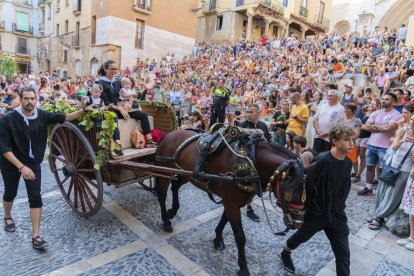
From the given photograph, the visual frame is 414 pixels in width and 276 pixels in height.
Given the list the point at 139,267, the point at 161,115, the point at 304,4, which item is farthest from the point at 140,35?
the point at 139,267

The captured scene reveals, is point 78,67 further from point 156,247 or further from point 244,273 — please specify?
point 244,273

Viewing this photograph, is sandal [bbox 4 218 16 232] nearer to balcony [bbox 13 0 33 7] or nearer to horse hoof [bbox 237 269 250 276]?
horse hoof [bbox 237 269 250 276]

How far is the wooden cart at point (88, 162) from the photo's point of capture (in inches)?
153

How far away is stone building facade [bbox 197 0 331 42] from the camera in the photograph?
31.8 meters

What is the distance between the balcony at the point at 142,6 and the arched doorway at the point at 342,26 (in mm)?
19283

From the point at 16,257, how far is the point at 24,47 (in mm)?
45166

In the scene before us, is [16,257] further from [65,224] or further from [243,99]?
[243,99]

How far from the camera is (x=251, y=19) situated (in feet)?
103

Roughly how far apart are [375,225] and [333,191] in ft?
7.04

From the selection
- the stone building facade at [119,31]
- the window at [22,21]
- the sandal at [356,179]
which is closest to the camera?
the sandal at [356,179]

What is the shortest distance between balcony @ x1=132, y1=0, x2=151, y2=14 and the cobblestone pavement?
24.0 m

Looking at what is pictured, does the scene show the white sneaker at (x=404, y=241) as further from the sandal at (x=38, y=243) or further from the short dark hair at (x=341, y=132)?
the sandal at (x=38, y=243)

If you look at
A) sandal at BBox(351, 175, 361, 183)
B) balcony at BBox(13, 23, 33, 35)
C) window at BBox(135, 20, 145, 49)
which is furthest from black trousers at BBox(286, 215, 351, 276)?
balcony at BBox(13, 23, 33, 35)

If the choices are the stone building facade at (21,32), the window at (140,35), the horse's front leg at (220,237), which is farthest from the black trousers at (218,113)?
the stone building facade at (21,32)
